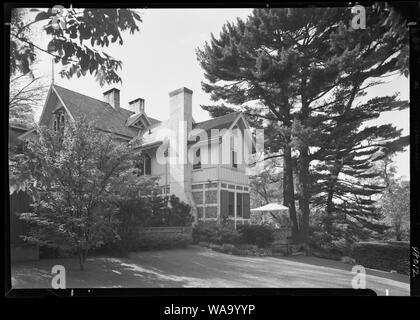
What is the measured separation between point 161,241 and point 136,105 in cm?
126

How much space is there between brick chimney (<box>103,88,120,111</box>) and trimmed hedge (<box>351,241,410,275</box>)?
99.0 inches

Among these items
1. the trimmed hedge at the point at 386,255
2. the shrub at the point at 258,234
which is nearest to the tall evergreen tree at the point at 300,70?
the shrub at the point at 258,234

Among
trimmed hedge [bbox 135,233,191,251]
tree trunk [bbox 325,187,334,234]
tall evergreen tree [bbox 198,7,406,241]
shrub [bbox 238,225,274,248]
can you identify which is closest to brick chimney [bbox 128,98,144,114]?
tall evergreen tree [bbox 198,7,406,241]

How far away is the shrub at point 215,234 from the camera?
8.31ft

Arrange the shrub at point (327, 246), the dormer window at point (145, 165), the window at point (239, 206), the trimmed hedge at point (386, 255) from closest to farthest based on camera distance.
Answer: the trimmed hedge at point (386, 255) → the shrub at point (327, 246) → the window at point (239, 206) → the dormer window at point (145, 165)

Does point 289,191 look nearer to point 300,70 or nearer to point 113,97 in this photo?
point 300,70

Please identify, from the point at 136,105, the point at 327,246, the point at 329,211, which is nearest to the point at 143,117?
the point at 136,105

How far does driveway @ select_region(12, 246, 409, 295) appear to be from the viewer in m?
2.29

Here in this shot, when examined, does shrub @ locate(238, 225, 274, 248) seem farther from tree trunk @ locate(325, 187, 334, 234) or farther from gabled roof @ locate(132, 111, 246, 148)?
gabled roof @ locate(132, 111, 246, 148)

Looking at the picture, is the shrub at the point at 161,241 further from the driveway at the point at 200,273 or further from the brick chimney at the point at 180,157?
the brick chimney at the point at 180,157

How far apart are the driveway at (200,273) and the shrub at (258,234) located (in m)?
0.14

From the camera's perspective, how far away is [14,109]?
7.75 feet
